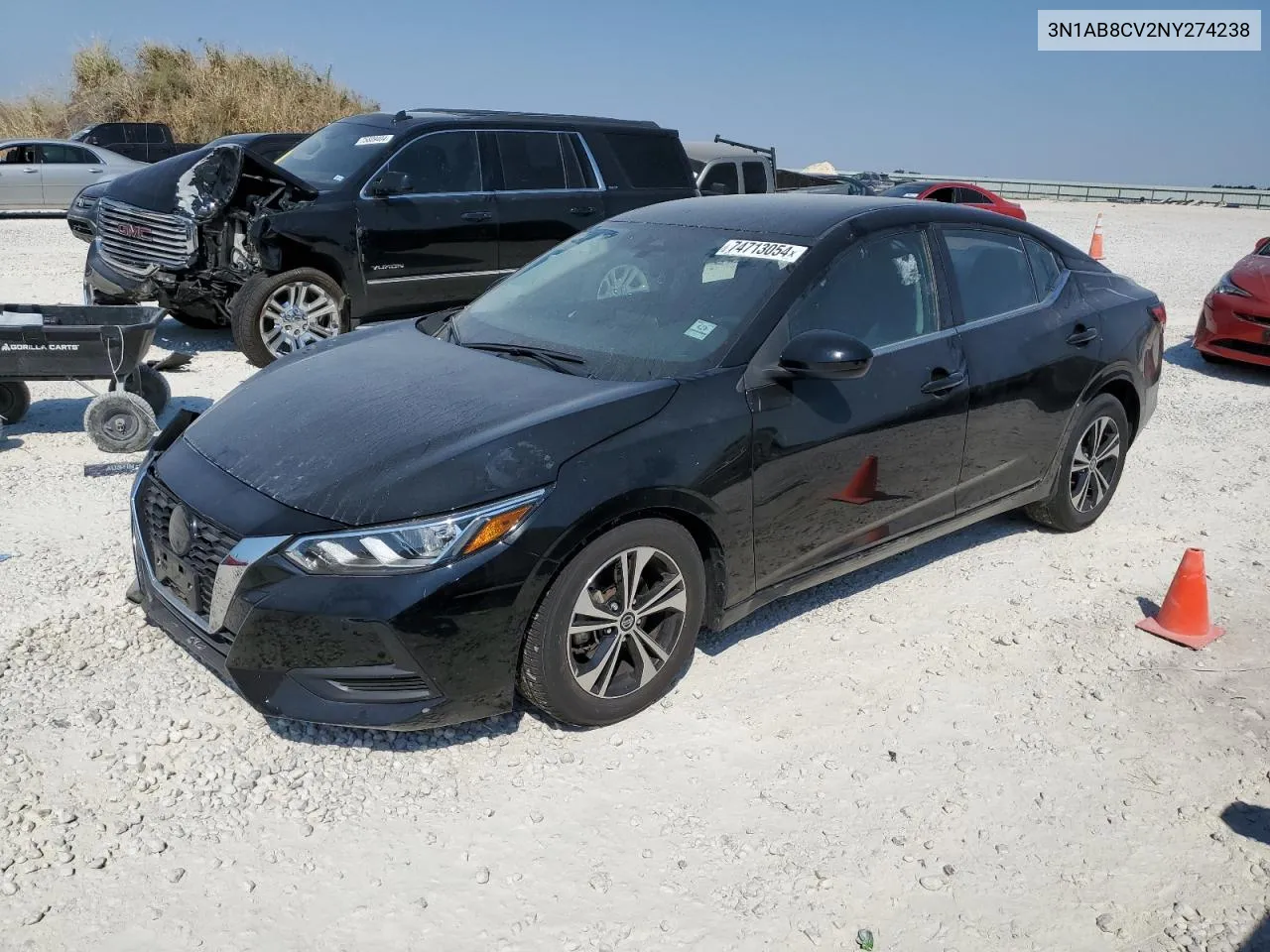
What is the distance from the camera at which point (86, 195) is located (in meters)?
12.1

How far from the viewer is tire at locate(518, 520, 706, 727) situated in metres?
3.49

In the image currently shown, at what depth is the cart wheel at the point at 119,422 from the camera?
632 centimetres

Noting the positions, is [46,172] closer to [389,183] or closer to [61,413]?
[389,183]

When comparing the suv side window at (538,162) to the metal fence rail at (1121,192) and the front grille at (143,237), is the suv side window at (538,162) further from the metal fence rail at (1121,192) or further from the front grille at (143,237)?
the metal fence rail at (1121,192)

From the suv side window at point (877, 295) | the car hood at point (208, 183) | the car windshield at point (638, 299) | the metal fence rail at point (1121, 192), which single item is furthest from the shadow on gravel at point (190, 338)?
the metal fence rail at point (1121, 192)

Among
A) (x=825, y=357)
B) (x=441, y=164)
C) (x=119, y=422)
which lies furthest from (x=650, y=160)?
(x=825, y=357)

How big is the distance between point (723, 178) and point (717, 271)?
11.9m

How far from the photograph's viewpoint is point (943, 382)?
4570mm

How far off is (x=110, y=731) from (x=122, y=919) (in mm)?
933

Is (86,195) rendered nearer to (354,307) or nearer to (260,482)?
(354,307)

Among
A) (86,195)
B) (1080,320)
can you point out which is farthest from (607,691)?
(86,195)

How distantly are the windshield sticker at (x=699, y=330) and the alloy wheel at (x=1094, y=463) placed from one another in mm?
2370

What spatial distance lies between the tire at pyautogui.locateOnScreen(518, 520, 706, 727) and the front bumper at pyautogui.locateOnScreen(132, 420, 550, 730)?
10 centimetres

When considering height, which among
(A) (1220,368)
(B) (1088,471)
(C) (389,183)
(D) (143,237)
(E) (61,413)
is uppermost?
(C) (389,183)
